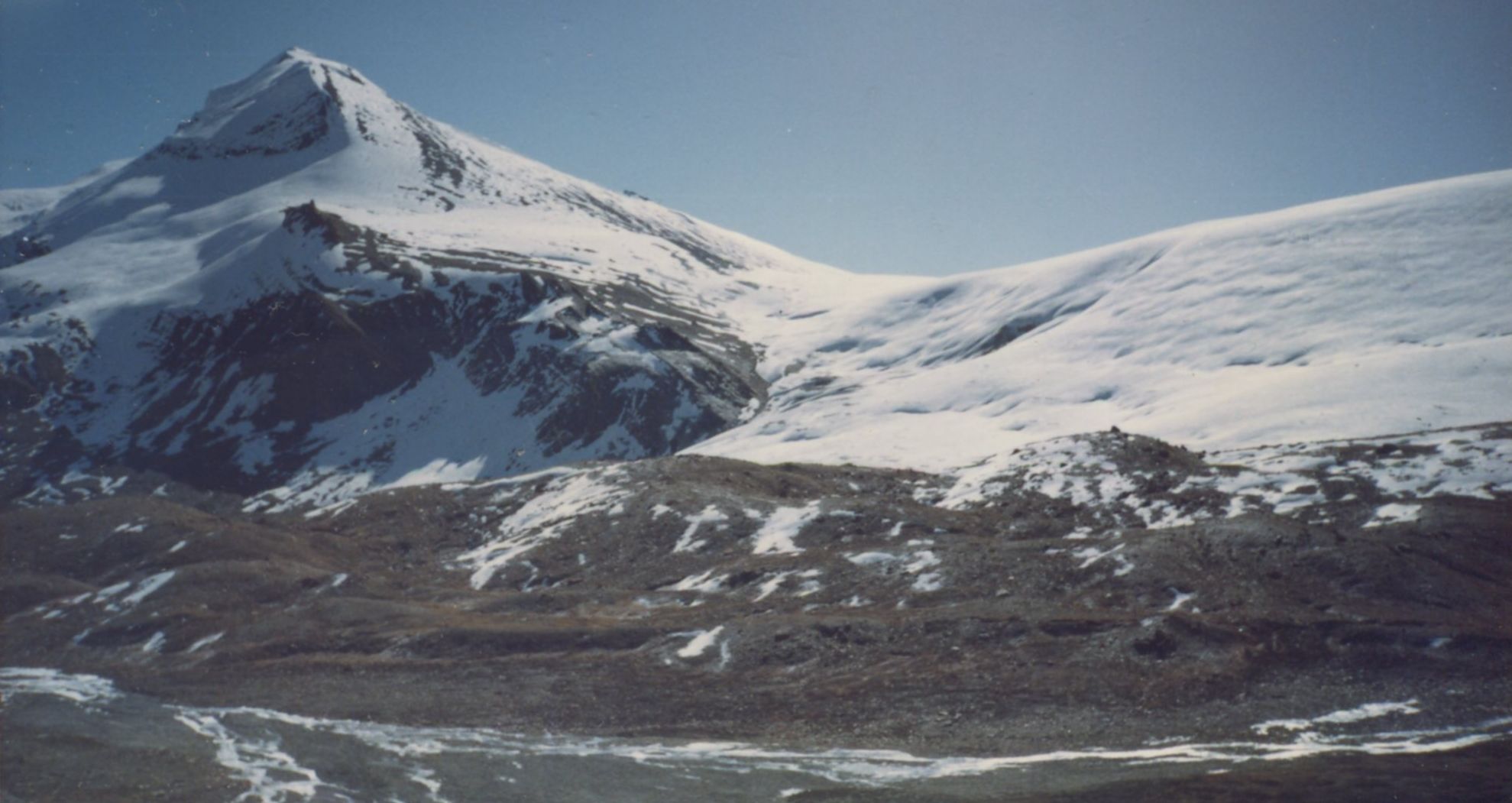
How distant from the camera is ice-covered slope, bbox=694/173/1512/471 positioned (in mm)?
101625

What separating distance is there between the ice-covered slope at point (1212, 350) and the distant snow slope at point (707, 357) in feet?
1.68

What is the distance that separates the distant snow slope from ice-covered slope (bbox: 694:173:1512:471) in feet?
1.68

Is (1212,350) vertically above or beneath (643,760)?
above

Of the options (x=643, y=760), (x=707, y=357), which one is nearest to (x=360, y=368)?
(x=707, y=357)

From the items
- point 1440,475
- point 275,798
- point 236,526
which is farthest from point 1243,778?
point 236,526

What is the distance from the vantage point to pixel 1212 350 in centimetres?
13312

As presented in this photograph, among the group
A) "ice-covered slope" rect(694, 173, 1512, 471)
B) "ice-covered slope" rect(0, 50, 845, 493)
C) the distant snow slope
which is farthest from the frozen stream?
"ice-covered slope" rect(0, 50, 845, 493)

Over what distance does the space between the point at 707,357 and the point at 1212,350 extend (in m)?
72.2

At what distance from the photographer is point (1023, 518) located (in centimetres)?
7306

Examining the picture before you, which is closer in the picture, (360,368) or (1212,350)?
(1212,350)

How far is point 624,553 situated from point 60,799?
150ft

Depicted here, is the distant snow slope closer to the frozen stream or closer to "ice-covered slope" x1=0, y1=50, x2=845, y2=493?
"ice-covered slope" x1=0, y1=50, x2=845, y2=493

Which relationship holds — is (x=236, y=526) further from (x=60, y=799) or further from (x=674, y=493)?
(x=60, y=799)

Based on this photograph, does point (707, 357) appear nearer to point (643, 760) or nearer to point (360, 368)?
point (360, 368)
